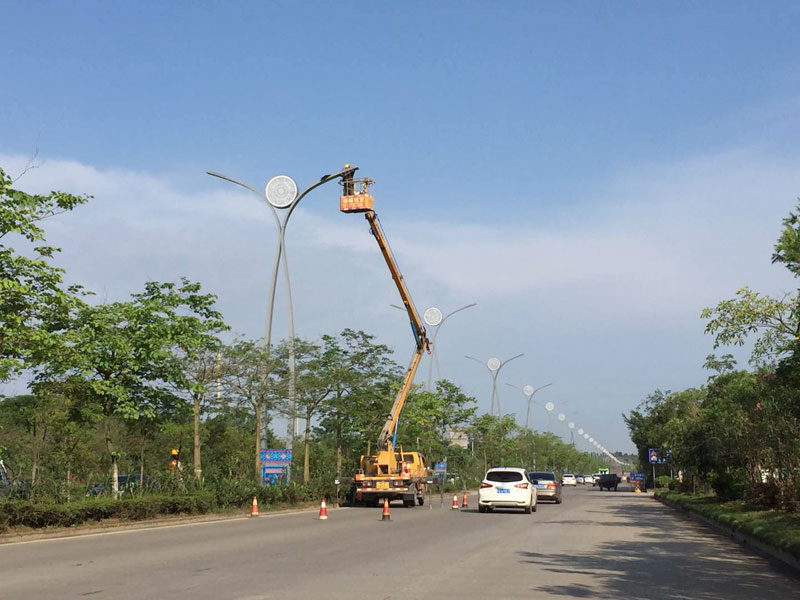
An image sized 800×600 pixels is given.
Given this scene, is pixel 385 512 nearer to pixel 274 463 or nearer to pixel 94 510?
pixel 274 463

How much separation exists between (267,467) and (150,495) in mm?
8770

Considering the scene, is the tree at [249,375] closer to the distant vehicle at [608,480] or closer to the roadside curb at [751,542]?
the roadside curb at [751,542]

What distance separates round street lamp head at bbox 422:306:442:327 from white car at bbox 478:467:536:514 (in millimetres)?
28149

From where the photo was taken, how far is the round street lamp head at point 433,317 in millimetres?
62312

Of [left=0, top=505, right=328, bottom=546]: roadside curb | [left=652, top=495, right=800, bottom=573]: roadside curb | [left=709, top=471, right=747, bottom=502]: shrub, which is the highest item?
[left=709, top=471, right=747, bottom=502]: shrub

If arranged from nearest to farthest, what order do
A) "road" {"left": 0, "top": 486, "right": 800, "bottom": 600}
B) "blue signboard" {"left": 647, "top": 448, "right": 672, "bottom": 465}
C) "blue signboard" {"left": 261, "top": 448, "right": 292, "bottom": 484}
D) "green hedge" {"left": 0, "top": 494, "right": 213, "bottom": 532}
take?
"road" {"left": 0, "top": 486, "right": 800, "bottom": 600}
"green hedge" {"left": 0, "top": 494, "right": 213, "bottom": 532}
"blue signboard" {"left": 261, "top": 448, "right": 292, "bottom": 484}
"blue signboard" {"left": 647, "top": 448, "right": 672, "bottom": 465}

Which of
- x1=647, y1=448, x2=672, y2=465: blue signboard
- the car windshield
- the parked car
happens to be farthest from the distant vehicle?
the car windshield

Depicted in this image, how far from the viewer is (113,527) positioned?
75.5 feet

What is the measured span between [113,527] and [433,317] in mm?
41317

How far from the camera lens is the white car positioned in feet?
110

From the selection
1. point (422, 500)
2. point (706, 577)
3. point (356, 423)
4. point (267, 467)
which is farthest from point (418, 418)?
point (706, 577)

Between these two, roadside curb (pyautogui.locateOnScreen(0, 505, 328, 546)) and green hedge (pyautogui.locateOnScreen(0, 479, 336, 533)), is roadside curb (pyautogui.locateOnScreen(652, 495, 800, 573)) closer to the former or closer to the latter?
roadside curb (pyautogui.locateOnScreen(0, 505, 328, 546))

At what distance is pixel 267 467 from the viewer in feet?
112

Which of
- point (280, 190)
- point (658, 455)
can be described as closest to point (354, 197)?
point (280, 190)
